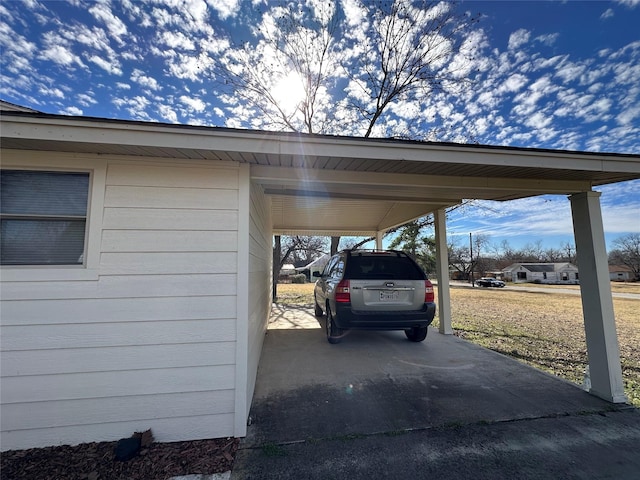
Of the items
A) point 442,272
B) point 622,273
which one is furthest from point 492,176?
point 622,273

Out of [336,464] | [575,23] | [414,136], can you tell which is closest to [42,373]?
[336,464]

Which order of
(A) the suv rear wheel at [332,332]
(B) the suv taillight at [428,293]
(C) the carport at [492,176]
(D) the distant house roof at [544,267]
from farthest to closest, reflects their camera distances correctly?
(D) the distant house roof at [544,267]
(A) the suv rear wheel at [332,332]
(B) the suv taillight at [428,293]
(C) the carport at [492,176]

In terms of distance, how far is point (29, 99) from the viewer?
386 cm

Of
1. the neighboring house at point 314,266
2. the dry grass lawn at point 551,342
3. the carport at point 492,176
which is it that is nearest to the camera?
the carport at point 492,176

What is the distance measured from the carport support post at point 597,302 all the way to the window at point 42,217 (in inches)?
215

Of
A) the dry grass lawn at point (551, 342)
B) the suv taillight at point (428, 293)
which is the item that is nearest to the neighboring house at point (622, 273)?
the dry grass lawn at point (551, 342)

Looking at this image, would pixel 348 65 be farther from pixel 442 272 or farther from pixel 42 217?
pixel 42 217

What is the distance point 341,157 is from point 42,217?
2693mm

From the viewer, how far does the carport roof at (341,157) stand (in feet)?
7.12

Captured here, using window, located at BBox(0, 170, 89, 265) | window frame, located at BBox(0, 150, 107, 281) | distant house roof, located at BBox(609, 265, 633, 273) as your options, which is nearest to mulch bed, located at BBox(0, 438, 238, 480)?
window frame, located at BBox(0, 150, 107, 281)

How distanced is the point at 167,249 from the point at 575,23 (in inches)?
286

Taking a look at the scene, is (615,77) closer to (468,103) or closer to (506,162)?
(468,103)

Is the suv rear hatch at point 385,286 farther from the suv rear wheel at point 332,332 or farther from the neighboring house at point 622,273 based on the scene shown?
the neighboring house at point 622,273

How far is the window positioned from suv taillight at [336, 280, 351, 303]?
10.8 feet
